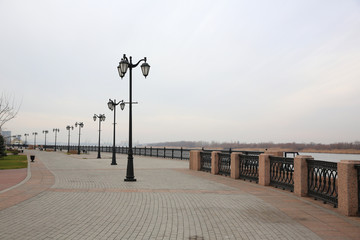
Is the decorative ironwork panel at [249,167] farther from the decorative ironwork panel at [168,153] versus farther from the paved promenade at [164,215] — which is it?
the decorative ironwork panel at [168,153]

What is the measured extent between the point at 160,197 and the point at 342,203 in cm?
490

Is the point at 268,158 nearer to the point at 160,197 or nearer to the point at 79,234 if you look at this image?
the point at 160,197

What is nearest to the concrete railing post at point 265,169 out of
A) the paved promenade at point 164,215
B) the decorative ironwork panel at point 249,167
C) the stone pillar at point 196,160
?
the decorative ironwork panel at point 249,167

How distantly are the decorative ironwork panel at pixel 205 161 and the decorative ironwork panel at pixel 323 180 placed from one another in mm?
8147

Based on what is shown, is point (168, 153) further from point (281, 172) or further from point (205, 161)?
point (281, 172)

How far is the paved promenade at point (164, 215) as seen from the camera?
561cm

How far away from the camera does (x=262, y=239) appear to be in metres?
5.30

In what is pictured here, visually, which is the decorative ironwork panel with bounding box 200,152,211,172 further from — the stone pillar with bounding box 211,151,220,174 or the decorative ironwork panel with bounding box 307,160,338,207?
the decorative ironwork panel with bounding box 307,160,338,207

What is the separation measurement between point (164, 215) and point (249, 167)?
7572 millimetres

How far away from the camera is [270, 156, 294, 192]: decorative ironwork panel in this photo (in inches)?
423

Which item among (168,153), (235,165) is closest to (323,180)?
(235,165)

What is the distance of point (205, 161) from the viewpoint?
18281 mm

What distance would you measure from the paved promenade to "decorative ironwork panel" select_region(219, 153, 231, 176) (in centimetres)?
460

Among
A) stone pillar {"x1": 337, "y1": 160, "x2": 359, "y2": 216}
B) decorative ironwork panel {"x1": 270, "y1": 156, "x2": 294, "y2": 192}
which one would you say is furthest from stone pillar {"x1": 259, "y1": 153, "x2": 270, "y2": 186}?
stone pillar {"x1": 337, "y1": 160, "x2": 359, "y2": 216}
